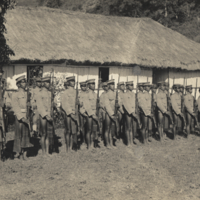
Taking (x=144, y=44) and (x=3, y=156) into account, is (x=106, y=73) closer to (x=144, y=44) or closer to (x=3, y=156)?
(x=144, y=44)

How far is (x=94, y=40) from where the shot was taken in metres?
15.7

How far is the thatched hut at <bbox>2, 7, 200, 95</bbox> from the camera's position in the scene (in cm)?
1345

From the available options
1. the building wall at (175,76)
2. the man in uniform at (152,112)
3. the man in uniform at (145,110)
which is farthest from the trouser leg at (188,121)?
the building wall at (175,76)

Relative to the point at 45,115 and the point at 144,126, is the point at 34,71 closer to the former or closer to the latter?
the point at 45,115

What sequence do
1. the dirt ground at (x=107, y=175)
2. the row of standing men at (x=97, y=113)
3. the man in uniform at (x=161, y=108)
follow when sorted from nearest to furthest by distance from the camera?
the dirt ground at (x=107, y=175), the row of standing men at (x=97, y=113), the man in uniform at (x=161, y=108)

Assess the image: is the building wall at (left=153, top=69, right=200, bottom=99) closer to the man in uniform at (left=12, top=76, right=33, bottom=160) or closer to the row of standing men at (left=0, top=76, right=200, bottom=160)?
the row of standing men at (left=0, top=76, right=200, bottom=160)

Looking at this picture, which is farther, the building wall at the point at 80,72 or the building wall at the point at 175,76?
the building wall at the point at 175,76

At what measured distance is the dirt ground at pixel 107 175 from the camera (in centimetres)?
670

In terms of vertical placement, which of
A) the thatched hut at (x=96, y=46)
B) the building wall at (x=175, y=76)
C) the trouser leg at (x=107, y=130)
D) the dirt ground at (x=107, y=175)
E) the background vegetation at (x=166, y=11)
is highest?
the background vegetation at (x=166, y=11)

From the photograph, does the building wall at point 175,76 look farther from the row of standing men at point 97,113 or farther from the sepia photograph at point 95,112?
the row of standing men at point 97,113

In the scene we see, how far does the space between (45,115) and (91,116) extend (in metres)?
1.41

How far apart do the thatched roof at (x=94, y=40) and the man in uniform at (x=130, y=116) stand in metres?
4.32

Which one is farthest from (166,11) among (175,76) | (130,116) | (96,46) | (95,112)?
(95,112)

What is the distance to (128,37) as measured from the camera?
55.9 ft
